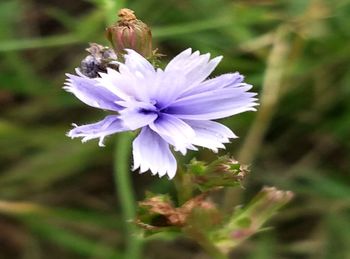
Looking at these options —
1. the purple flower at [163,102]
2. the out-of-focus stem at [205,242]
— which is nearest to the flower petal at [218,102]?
the purple flower at [163,102]

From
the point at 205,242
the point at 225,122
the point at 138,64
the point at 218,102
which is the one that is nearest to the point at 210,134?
the point at 218,102

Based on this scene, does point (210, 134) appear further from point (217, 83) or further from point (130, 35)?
point (130, 35)

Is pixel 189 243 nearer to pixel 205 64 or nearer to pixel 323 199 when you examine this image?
pixel 323 199

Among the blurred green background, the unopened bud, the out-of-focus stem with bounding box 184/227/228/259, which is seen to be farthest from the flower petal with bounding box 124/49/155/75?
the blurred green background

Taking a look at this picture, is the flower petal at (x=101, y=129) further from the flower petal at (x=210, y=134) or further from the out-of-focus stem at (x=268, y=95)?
the out-of-focus stem at (x=268, y=95)

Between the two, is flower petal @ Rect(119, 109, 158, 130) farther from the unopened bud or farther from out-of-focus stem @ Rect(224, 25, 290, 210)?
out-of-focus stem @ Rect(224, 25, 290, 210)

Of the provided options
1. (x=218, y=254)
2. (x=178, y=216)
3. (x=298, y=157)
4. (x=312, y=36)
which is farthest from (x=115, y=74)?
(x=298, y=157)
